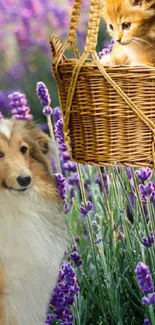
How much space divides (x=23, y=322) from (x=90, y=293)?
563mm

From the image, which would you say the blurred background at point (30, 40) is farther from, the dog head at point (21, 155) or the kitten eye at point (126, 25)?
the kitten eye at point (126, 25)

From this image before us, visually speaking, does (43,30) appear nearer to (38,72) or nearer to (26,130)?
(38,72)

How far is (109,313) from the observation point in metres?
3.06

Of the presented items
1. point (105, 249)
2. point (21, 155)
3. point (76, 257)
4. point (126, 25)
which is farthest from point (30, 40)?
point (126, 25)

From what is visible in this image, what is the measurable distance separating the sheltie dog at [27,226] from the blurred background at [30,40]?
326cm

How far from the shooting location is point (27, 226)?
2588 millimetres

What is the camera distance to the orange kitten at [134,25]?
2.36m

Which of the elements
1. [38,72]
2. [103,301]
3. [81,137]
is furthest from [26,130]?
[38,72]

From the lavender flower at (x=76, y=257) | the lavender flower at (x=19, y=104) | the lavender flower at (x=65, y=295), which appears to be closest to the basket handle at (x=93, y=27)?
the lavender flower at (x=19, y=104)

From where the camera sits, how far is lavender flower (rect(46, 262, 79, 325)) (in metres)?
Answer: 2.75

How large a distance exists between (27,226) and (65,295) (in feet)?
1.34

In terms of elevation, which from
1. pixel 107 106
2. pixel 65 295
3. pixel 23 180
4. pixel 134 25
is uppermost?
pixel 134 25

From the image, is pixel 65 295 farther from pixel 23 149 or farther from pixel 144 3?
pixel 144 3

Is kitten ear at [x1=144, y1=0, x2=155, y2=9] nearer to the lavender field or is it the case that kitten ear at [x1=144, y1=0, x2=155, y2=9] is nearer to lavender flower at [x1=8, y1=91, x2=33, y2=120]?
the lavender field
